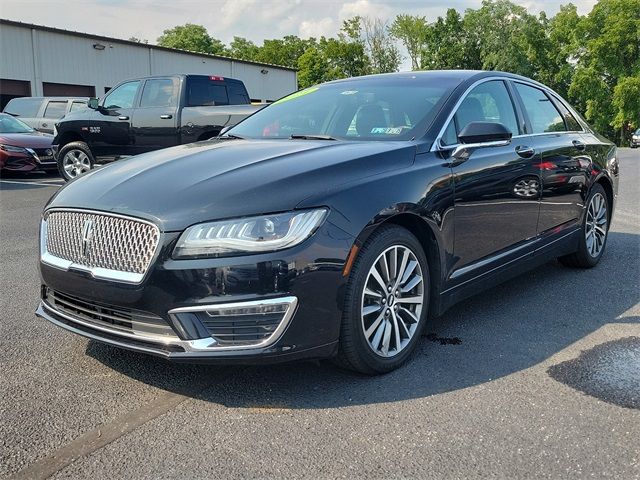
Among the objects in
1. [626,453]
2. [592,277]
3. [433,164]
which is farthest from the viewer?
[592,277]

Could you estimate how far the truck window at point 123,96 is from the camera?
11500 millimetres

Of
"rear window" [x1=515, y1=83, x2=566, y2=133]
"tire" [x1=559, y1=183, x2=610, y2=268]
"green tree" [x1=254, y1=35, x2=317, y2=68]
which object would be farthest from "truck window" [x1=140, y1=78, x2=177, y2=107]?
"green tree" [x1=254, y1=35, x2=317, y2=68]

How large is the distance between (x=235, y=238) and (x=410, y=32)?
2864 inches

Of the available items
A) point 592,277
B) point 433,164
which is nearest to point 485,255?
point 433,164

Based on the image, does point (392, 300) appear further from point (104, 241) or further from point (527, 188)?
point (527, 188)

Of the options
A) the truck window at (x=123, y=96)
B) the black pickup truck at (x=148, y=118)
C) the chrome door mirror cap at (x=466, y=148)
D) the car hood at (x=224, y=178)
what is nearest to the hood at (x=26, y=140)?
the black pickup truck at (x=148, y=118)

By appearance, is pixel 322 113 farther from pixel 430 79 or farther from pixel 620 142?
pixel 620 142

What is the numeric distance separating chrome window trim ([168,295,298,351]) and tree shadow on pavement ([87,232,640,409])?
1.11ft

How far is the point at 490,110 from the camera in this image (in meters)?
4.46

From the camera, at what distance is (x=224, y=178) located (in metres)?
3.11

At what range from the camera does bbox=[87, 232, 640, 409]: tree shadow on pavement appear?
315 centimetres

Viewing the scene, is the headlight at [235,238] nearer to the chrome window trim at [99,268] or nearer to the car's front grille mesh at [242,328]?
the chrome window trim at [99,268]

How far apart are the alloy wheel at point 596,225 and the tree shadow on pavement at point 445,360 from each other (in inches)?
27.0

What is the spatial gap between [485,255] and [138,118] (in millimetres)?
8630
